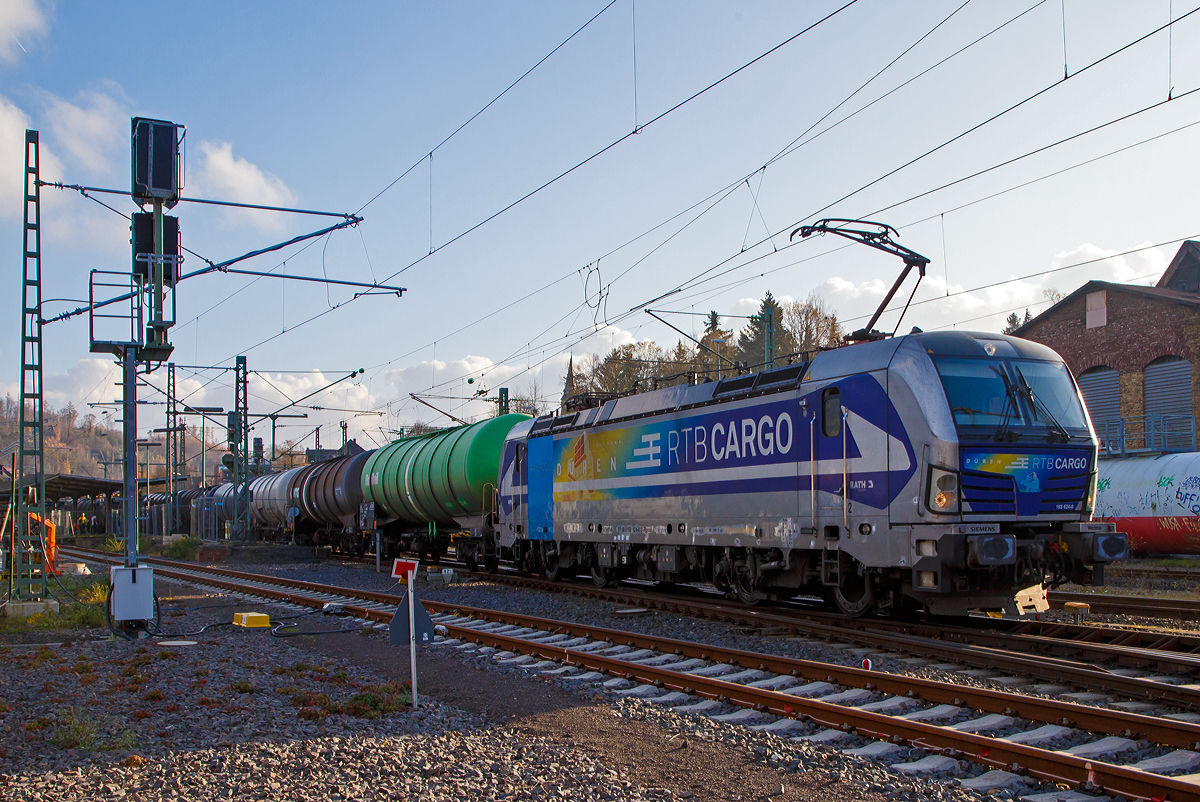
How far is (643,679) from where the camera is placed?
9.01 m

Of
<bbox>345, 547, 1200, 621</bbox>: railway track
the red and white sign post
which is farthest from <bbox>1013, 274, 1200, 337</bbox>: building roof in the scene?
the red and white sign post

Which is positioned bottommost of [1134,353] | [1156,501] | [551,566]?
[551,566]

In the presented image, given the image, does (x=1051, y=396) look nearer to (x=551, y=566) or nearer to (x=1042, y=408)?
(x=1042, y=408)

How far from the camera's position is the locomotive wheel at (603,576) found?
17984 millimetres

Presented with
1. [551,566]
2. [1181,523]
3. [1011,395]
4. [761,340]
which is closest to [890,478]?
[1011,395]

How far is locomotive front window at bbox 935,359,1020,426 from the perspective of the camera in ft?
34.8

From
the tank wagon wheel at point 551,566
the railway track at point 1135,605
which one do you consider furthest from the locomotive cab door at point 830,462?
the tank wagon wheel at point 551,566

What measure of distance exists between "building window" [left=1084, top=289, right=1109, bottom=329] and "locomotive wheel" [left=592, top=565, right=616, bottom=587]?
25.9 meters

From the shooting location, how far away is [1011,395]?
36.1 feet

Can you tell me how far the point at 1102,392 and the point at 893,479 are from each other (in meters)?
28.9

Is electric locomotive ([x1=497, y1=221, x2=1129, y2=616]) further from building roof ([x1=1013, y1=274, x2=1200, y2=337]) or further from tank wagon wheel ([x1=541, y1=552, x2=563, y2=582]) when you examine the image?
building roof ([x1=1013, y1=274, x2=1200, y2=337])

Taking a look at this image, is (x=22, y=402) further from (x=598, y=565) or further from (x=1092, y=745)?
(x=1092, y=745)

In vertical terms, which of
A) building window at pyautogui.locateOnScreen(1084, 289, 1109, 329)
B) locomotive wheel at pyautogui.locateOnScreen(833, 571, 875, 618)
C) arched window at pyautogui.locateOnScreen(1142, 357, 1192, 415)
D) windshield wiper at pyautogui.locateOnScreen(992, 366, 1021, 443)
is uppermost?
building window at pyautogui.locateOnScreen(1084, 289, 1109, 329)

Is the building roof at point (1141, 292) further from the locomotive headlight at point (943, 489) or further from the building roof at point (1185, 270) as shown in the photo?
the locomotive headlight at point (943, 489)
